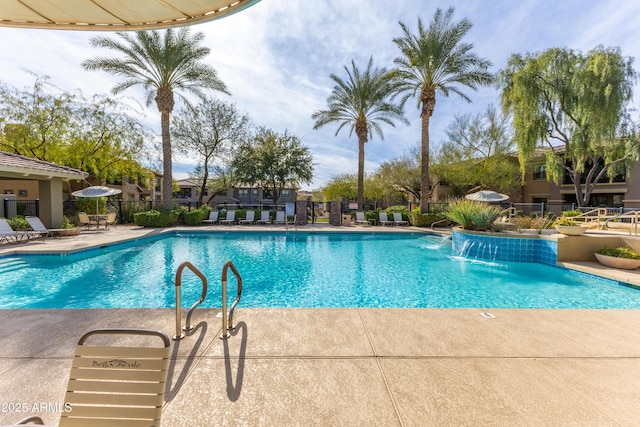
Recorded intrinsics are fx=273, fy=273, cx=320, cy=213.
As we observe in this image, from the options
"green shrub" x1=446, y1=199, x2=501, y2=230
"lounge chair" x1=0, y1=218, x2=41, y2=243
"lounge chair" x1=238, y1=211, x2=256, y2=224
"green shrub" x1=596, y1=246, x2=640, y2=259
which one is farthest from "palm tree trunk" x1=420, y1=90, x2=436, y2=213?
"lounge chair" x1=0, y1=218, x2=41, y2=243

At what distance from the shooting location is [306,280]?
23.6 feet

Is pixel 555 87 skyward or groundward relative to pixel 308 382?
skyward

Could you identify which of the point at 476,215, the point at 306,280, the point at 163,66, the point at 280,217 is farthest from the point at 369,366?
the point at 163,66

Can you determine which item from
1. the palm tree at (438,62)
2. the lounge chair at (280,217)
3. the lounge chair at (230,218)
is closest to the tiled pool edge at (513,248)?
the palm tree at (438,62)

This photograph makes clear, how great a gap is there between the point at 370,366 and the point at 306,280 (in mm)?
4628

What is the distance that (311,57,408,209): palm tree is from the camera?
730 inches

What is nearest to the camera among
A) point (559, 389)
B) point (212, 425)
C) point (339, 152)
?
Answer: point (212, 425)

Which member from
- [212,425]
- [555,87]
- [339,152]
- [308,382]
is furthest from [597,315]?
[339,152]

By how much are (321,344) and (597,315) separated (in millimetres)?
4121

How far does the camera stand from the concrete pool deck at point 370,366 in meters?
2.09

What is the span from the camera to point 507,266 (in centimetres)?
866

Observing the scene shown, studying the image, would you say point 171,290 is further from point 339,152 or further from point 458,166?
point 339,152

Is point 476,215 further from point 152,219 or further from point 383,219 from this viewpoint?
A: point 152,219

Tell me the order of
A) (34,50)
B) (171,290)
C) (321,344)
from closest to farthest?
(321,344)
(171,290)
(34,50)
